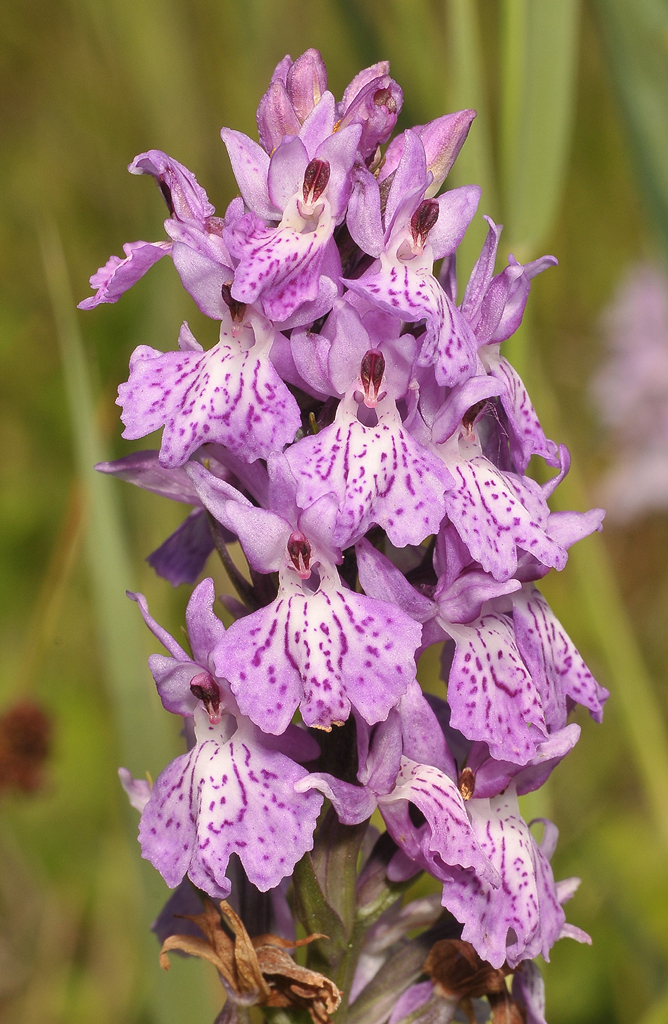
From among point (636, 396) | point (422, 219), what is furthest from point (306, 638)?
point (636, 396)

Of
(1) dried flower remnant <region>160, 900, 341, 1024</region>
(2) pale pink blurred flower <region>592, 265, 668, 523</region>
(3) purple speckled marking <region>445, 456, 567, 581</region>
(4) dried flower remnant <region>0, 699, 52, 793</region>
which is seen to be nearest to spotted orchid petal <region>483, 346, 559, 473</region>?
(3) purple speckled marking <region>445, 456, 567, 581</region>

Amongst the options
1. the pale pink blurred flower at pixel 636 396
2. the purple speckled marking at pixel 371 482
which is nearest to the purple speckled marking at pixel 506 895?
the purple speckled marking at pixel 371 482

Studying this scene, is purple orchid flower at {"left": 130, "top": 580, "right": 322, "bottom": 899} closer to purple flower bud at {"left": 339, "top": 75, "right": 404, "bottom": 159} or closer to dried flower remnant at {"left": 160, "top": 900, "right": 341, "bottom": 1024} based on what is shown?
dried flower remnant at {"left": 160, "top": 900, "right": 341, "bottom": 1024}

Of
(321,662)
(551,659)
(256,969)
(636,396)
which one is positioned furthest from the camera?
(636,396)

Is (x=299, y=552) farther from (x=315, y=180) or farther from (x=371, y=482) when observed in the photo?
(x=315, y=180)

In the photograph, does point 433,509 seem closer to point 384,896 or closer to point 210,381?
point 210,381

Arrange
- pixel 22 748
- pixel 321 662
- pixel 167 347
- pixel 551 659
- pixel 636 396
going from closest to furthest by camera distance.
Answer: pixel 321 662 → pixel 551 659 → pixel 167 347 → pixel 22 748 → pixel 636 396
